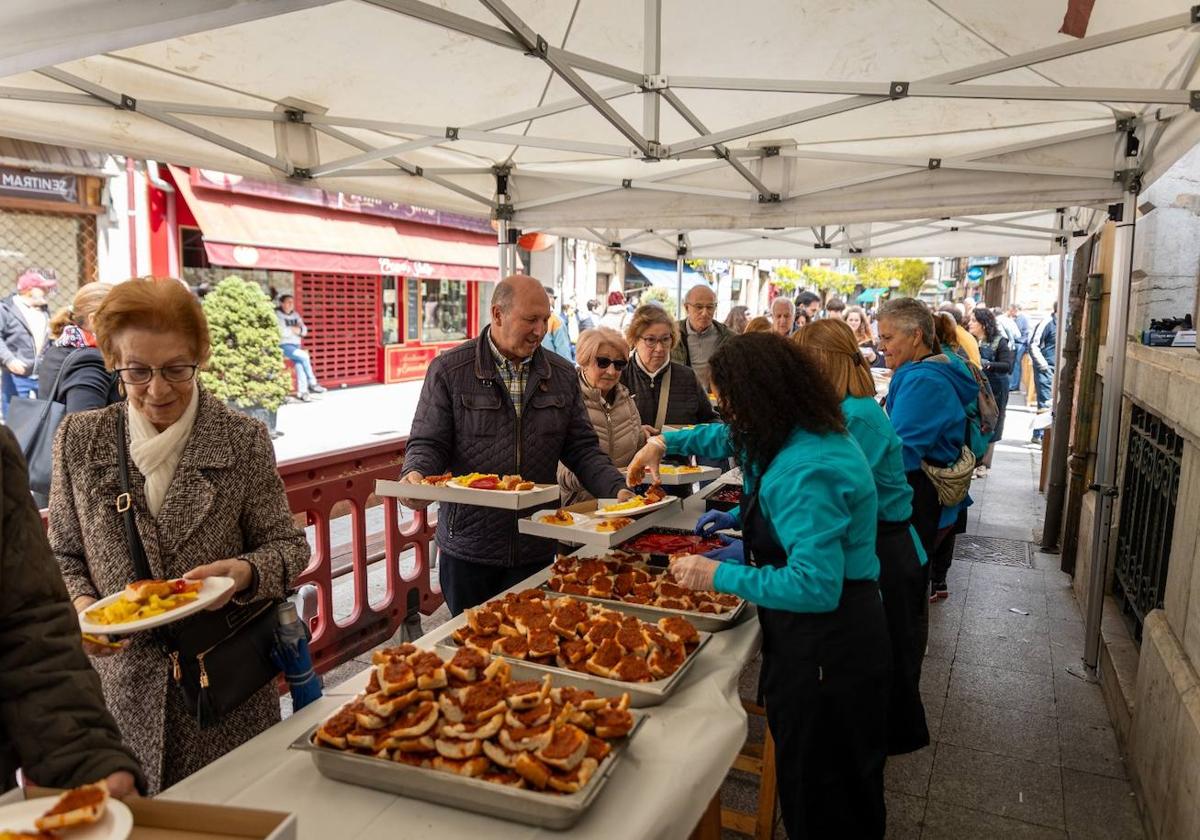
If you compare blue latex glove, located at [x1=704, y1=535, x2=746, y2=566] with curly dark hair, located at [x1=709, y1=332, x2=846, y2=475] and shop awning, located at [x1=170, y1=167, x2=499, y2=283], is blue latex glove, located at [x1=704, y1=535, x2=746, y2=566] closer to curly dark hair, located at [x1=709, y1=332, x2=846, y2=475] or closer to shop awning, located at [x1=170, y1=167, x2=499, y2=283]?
curly dark hair, located at [x1=709, y1=332, x2=846, y2=475]

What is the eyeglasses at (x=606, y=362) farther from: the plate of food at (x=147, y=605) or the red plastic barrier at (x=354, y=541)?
the plate of food at (x=147, y=605)

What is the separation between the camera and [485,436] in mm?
3412

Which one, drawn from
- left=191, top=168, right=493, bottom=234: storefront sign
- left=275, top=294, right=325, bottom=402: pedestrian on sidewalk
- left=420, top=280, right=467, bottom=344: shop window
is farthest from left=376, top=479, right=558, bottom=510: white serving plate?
left=420, top=280, right=467, bottom=344: shop window

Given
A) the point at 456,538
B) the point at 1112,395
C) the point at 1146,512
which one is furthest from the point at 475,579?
the point at 1146,512

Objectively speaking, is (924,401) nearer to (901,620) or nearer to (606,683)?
(901,620)

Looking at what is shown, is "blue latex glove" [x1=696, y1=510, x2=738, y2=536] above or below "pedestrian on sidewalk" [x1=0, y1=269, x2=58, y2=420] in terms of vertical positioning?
below

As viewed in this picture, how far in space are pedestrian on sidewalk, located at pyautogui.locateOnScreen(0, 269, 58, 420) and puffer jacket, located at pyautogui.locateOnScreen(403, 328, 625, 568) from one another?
22.4ft

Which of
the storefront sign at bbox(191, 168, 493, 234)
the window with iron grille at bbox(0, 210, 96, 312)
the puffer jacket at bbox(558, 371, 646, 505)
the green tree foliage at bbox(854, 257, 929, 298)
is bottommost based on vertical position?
the puffer jacket at bbox(558, 371, 646, 505)

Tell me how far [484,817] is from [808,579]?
42.7 inches

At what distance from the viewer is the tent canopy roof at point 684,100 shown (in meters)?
3.67

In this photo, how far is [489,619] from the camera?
2438mm

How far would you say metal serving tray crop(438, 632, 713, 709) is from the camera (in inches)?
81.8

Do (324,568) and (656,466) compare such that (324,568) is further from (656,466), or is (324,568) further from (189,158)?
(189,158)

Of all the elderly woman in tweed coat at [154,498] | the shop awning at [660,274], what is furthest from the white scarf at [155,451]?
the shop awning at [660,274]
